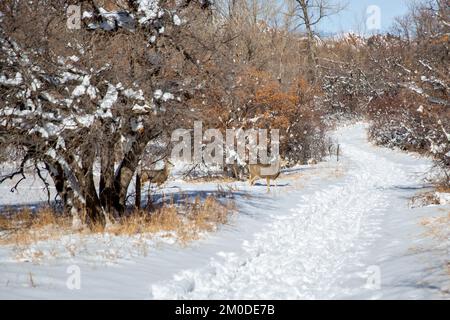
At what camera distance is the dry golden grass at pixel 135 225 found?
8219 millimetres

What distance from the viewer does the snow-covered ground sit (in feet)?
18.2

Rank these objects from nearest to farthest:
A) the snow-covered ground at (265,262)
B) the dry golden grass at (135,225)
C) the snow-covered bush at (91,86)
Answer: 1. the snow-covered ground at (265,262)
2. the snow-covered bush at (91,86)
3. the dry golden grass at (135,225)

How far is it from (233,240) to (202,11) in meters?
4.84

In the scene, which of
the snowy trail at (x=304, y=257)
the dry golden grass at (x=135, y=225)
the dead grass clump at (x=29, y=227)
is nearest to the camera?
the snowy trail at (x=304, y=257)

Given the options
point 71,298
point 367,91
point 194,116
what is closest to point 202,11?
point 194,116

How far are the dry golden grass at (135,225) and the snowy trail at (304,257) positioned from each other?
3.55ft

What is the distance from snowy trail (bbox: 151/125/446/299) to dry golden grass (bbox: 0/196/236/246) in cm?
108

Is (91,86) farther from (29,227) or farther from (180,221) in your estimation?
(29,227)

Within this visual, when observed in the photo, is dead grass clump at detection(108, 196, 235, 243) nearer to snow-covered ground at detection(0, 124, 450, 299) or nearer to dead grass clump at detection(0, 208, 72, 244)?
snow-covered ground at detection(0, 124, 450, 299)

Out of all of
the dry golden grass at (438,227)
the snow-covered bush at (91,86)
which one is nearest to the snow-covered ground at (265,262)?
the dry golden grass at (438,227)

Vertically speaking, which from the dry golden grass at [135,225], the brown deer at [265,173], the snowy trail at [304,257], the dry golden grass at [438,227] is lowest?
the snowy trail at [304,257]

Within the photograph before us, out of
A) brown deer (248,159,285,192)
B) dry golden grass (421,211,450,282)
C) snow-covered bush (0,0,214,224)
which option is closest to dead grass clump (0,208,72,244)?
snow-covered bush (0,0,214,224)

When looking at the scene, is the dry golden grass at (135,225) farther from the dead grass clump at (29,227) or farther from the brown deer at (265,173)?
the brown deer at (265,173)

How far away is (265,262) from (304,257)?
2.22ft
